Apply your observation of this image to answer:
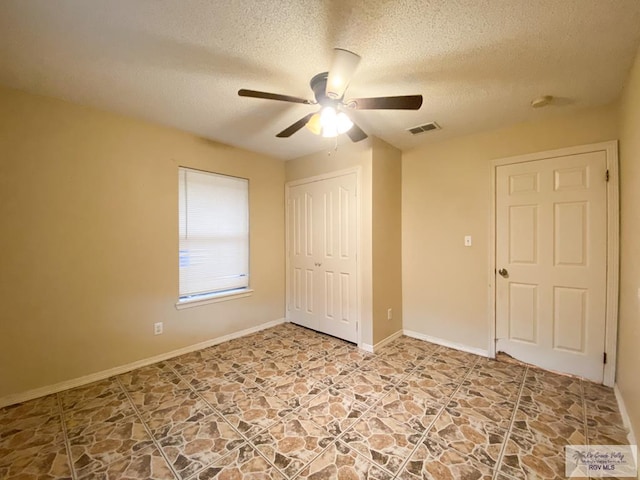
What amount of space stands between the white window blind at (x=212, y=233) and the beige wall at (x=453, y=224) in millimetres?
2071

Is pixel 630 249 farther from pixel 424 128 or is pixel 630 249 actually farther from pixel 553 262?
pixel 424 128

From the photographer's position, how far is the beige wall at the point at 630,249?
1619 mm

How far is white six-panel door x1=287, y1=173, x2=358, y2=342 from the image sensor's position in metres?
3.17

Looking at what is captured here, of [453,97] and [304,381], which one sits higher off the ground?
[453,97]

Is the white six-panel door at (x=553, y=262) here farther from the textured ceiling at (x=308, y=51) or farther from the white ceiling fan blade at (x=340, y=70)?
the white ceiling fan blade at (x=340, y=70)

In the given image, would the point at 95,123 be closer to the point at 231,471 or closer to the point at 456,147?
the point at 231,471

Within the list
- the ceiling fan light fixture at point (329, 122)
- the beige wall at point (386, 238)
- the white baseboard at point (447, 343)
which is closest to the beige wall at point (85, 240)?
the ceiling fan light fixture at point (329, 122)

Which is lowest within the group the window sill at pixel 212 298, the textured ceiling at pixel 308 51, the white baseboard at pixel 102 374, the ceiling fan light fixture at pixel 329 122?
the white baseboard at pixel 102 374

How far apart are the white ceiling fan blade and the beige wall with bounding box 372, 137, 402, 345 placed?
1423mm

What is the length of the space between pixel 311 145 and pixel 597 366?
135 inches

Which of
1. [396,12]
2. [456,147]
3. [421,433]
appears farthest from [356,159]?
[421,433]

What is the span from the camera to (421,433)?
174 centimetres

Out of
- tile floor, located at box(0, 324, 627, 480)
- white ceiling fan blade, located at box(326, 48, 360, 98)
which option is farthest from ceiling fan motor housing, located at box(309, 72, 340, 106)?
tile floor, located at box(0, 324, 627, 480)

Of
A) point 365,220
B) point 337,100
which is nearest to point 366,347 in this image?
point 365,220
